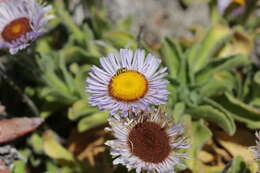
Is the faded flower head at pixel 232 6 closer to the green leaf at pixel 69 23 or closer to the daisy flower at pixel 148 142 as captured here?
the green leaf at pixel 69 23

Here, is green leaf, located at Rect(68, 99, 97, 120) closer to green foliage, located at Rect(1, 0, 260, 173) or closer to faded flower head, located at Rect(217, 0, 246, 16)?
green foliage, located at Rect(1, 0, 260, 173)

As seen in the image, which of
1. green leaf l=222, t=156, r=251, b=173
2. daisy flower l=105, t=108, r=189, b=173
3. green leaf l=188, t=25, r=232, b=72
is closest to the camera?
daisy flower l=105, t=108, r=189, b=173

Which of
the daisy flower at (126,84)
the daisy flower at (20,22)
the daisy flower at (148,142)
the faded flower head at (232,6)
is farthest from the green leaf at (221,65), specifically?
Answer: the daisy flower at (20,22)

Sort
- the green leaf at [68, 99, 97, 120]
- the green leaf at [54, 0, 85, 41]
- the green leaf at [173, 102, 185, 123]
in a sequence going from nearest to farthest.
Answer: the green leaf at [173, 102, 185, 123] → the green leaf at [68, 99, 97, 120] → the green leaf at [54, 0, 85, 41]

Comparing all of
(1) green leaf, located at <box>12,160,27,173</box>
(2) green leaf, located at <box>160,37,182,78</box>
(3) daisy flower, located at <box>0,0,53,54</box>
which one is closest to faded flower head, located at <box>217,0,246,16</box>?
(2) green leaf, located at <box>160,37,182,78</box>

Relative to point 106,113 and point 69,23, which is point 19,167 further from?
point 69,23

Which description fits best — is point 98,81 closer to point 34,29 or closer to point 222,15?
point 34,29

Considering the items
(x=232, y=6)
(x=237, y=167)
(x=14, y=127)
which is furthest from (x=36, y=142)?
(x=232, y=6)
